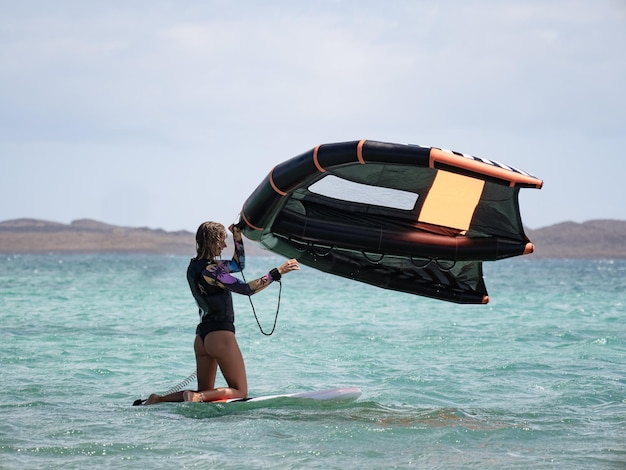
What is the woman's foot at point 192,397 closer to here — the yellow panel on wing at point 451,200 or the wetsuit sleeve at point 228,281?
the wetsuit sleeve at point 228,281

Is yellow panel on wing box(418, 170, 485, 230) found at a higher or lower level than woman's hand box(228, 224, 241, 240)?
higher

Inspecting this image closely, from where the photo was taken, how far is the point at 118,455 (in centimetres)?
629

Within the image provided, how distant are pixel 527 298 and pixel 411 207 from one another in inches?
870

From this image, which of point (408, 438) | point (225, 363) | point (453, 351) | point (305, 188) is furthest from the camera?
point (453, 351)

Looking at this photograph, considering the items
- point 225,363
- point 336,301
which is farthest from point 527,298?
point 225,363

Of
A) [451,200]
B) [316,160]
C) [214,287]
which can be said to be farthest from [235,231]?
[451,200]

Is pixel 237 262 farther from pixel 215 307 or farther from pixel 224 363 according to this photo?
pixel 224 363

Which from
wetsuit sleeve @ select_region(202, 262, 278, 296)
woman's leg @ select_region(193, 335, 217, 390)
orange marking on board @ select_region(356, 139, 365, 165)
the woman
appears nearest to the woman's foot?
the woman

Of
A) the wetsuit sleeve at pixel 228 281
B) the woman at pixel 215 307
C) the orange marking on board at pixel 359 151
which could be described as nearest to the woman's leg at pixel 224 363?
the woman at pixel 215 307

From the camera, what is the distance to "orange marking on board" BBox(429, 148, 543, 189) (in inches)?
278

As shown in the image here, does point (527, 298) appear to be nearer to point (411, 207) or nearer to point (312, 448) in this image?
point (411, 207)

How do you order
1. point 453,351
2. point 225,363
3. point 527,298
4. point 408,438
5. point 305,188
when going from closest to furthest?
point 408,438 → point 225,363 → point 305,188 → point 453,351 → point 527,298

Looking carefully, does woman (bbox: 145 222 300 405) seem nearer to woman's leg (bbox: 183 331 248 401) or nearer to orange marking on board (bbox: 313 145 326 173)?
woman's leg (bbox: 183 331 248 401)

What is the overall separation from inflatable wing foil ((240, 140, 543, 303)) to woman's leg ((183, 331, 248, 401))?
113 centimetres
